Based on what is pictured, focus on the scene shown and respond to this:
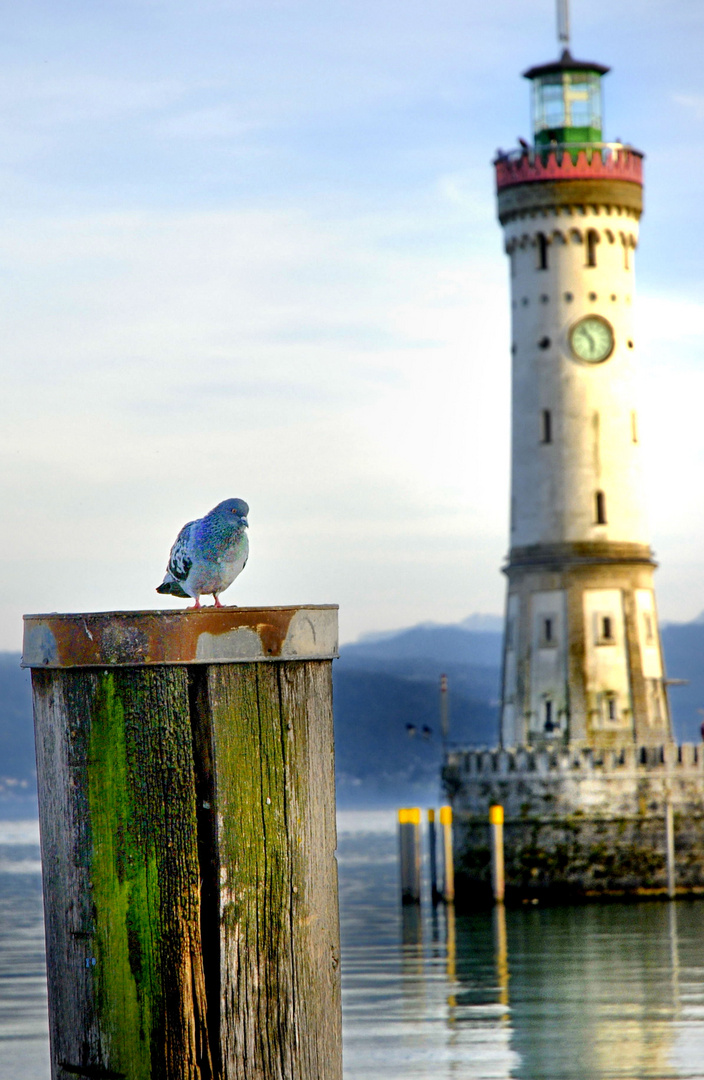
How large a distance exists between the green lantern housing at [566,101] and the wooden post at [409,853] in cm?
2038

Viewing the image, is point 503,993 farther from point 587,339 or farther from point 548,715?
point 587,339

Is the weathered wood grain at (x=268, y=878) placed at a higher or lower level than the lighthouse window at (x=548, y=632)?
lower

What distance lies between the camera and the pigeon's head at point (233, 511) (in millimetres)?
6770

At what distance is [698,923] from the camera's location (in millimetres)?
40000

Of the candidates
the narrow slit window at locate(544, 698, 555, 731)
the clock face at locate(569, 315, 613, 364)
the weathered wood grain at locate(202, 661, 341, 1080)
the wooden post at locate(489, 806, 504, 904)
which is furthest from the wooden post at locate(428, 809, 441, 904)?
the weathered wood grain at locate(202, 661, 341, 1080)

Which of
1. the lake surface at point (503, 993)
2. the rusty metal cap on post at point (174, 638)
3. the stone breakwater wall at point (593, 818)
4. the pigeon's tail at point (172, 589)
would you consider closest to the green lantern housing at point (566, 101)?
the stone breakwater wall at point (593, 818)

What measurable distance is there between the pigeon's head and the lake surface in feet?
43.3

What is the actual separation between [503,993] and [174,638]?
24427 millimetres

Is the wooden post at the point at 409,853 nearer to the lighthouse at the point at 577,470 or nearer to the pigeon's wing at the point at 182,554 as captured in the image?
the lighthouse at the point at 577,470

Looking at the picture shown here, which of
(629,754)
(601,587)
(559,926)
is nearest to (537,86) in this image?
(601,587)

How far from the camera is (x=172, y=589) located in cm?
723

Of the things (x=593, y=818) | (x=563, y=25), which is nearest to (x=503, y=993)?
(x=593, y=818)

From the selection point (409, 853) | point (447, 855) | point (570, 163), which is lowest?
point (447, 855)

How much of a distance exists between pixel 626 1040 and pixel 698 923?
61.9 ft
